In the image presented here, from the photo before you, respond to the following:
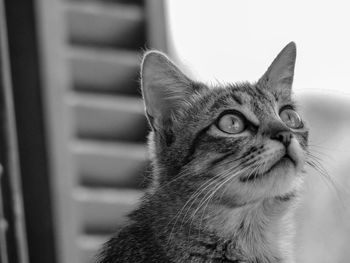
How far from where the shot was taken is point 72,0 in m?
4.02

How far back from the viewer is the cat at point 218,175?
7.03 feet

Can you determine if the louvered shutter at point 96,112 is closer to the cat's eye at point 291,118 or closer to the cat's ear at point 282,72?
Answer: the cat's ear at point 282,72

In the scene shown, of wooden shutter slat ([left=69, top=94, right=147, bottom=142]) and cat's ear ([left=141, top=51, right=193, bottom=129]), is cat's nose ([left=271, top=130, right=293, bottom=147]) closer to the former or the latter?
cat's ear ([left=141, top=51, right=193, bottom=129])

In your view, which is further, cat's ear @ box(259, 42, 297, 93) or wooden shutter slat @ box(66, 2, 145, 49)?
wooden shutter slat @ box(66, 2, 145, 49)

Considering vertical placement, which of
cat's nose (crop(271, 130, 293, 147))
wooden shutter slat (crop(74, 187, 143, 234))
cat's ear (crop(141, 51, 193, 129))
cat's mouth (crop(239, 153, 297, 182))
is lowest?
wooden shutter slat (crop(74, 187, 143, 234))

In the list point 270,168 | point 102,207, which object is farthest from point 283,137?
point 102,207

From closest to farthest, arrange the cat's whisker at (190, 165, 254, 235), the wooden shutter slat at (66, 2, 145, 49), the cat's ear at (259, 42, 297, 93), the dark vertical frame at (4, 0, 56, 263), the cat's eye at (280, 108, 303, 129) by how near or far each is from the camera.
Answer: the cat's whisker at (190, 165, 254, 235), the cat's eye at (280, 108, 303, 129), the cat's ear at (259, 42, 297, 93), the dark vertical frame at (4, 0, 56, 263), the wooden shutter slat at (66, 2, 145, 49)

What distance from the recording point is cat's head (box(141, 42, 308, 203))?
2.13 meters

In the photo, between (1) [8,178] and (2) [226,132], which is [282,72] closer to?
(2) [226,132]

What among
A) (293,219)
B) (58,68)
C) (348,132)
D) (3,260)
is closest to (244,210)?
(293,219)

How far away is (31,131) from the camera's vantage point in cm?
351

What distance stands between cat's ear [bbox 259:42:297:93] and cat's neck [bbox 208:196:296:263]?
0.42 m

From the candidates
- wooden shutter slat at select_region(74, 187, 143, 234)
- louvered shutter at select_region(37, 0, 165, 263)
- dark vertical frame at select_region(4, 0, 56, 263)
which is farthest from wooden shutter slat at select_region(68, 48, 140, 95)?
wooden shutter slat at select_region(74, 187, 143, 234)

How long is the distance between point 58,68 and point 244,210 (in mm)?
1844
